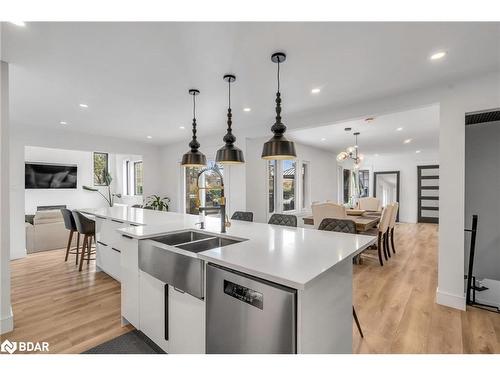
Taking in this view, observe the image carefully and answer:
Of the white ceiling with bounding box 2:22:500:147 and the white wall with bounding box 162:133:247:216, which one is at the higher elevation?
the white ceiling with bounding box 2:22:500:147

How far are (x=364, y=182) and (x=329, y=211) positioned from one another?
22.4ft

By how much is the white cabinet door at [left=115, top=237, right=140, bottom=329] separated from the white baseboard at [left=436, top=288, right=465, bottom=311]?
3205mm

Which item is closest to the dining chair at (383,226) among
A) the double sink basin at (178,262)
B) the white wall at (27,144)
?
the double sink basin at (178,262)

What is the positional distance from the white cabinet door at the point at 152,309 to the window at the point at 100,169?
7.42 metres

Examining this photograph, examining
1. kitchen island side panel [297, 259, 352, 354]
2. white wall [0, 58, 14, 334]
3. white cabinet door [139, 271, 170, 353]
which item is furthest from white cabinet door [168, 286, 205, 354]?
white wall [0, 58, 14, 334]

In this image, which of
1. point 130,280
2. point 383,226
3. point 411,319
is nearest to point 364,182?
point 383,226

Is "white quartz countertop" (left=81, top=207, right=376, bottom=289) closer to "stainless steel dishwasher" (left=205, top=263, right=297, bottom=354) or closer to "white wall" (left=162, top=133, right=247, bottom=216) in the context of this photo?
"stainless steel dishwasher" (left=205, top=263, right=297, bottom=354)

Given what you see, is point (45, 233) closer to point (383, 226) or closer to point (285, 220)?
point (285, 220)

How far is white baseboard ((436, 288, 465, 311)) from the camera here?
102 inches

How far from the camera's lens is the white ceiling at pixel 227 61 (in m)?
1.76

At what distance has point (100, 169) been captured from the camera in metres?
8.31

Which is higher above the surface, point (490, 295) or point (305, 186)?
point (305, 186)

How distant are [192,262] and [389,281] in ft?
9.98

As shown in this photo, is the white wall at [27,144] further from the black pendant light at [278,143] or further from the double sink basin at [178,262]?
the black pendant light at [278,143]
